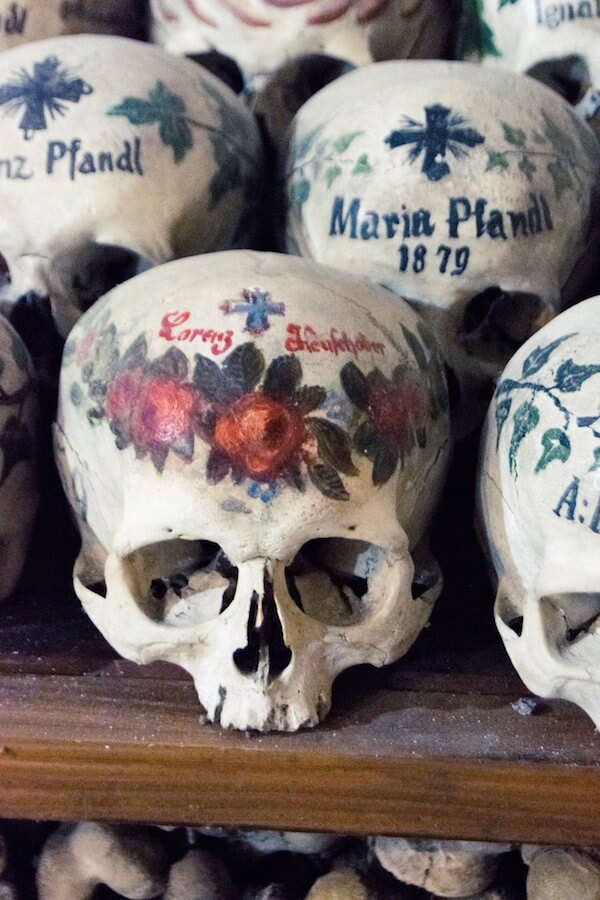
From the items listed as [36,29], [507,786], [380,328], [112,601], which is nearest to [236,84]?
[36,29]

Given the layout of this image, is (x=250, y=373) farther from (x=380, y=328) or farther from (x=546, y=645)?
(x=546, y=645)

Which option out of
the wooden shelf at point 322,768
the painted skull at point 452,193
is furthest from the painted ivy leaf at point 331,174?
the wooden shelf at point 322,768

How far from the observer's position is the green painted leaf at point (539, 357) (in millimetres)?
587

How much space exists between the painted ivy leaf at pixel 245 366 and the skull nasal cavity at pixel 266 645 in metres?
0.11

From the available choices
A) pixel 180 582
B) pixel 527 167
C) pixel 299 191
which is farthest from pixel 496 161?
pixel 180 582

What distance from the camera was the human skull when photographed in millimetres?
666

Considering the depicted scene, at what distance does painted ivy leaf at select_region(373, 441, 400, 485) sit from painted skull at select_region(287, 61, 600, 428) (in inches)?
6.3

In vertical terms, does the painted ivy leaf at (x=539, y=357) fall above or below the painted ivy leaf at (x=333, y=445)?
above

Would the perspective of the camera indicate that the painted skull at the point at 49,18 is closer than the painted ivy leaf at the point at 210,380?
No

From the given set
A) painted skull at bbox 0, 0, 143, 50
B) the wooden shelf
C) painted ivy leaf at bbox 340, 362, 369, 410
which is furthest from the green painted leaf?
painted skull at bbox 0, 0, 143, 50

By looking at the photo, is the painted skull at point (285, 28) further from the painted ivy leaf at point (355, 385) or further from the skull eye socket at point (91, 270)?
the painted ivy leaf at point (355, 385)

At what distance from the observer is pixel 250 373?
54 cm

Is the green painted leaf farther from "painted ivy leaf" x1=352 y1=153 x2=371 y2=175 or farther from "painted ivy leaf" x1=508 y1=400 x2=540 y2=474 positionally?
"painted ivy leaf" x1=352 y1=153 x2=371 y2=175

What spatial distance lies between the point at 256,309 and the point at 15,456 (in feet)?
0.72
